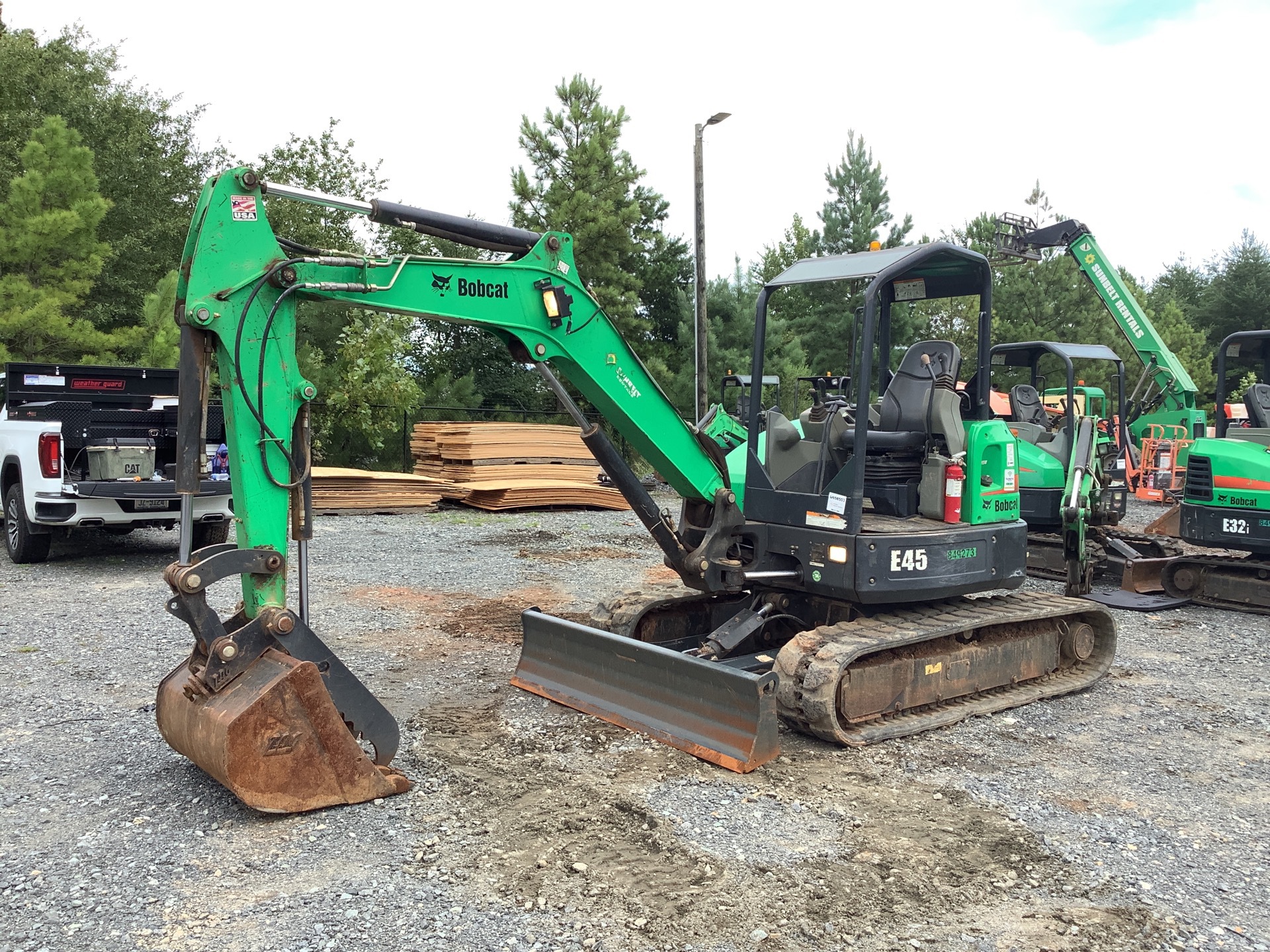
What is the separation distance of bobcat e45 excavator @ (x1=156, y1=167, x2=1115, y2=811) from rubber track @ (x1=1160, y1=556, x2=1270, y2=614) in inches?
145

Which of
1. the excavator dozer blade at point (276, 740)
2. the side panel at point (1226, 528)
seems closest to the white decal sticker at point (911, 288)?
the excavator dozer blade at point (276, 740)

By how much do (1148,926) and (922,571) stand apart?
2.85 m

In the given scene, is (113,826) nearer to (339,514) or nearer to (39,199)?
(339,514)

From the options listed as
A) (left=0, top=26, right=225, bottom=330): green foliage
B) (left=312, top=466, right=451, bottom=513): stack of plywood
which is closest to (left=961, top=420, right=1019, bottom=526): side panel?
(left=312, top=466, right=451, bottom=513): stack of plywood

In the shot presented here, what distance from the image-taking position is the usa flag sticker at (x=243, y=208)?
4.95m

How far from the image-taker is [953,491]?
6.95m

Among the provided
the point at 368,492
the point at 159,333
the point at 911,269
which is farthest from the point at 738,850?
the point at 159,333

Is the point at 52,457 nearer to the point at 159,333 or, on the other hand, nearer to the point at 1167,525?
the point at 159,333

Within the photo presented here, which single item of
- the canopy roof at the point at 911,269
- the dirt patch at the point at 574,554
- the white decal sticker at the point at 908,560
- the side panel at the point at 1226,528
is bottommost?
the dirt patch at the point at 574,554

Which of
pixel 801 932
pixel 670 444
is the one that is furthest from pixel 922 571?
pixel 801 932

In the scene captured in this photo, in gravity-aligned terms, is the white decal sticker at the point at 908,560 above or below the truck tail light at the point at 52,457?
below

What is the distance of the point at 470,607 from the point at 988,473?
501 centimetres

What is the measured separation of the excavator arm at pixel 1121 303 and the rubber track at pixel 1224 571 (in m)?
8.06

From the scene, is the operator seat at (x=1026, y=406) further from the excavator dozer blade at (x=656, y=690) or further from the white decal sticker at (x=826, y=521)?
the excavator dozer blade at (x=656, y=690)
